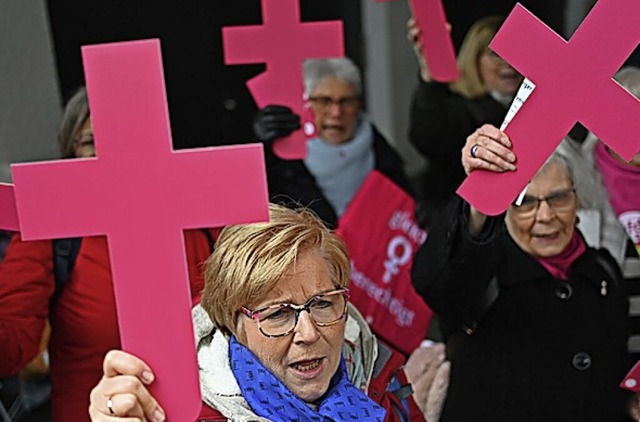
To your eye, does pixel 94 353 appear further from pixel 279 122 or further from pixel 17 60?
pixel 17 60

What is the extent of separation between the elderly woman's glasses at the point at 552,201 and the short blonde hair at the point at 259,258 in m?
0.47

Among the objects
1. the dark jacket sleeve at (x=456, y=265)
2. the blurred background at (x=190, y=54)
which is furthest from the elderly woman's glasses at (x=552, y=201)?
the blurred background at (x=190, y=54)

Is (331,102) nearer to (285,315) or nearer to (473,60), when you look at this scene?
(473,60)

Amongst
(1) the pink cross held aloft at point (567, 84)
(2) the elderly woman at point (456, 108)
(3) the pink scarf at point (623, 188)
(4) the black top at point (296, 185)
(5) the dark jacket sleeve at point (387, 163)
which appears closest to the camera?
(1) the pink cross held aloft at point (567, 84)

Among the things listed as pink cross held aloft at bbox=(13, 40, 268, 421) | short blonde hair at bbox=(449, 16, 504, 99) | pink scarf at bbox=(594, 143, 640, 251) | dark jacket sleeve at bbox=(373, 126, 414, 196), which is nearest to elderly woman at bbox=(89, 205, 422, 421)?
pink cross held aloft at bbox=(13, 40, 268, 421)

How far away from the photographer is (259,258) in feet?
4.62

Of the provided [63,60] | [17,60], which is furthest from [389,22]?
[17,60]

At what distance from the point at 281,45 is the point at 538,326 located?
0.88 meters

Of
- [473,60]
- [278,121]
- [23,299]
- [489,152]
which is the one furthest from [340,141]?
[489,152]

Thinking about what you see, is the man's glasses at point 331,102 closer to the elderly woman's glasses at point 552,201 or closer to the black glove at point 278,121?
the black glove at point 278,121

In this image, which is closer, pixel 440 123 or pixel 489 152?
pixel 489 152

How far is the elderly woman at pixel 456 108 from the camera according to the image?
7.98 feet

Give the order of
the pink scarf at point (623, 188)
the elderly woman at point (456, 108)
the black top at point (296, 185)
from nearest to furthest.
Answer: the pink scarf at point (623, 188)
the black top at point (296, 185)
the elderly woman at point (456, 108)

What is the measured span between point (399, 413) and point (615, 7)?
2.62 ft
